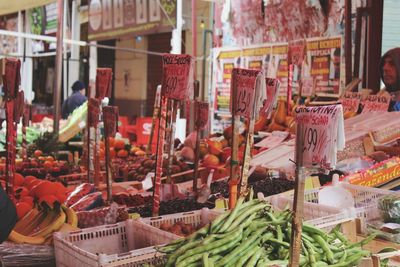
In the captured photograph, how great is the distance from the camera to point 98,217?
362 centimetres

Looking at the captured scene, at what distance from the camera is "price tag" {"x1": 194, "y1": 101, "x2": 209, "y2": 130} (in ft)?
14.9

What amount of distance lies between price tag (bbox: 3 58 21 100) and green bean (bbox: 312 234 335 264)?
260 centimetres

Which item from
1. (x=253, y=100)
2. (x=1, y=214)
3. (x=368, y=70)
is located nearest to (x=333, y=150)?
(x=253, y=100)

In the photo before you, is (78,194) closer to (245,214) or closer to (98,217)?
(98,217)

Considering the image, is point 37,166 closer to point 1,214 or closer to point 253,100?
point 253,100

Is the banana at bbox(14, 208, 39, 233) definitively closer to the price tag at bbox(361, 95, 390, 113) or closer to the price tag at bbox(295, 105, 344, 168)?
the price tag at bbox(295, 105, 344, 168)

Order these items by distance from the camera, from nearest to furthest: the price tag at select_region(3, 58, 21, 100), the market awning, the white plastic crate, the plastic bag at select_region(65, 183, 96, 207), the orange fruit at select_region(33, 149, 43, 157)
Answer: the white plastic crate
the plastic bag at select_region(65, 183, 96, 207)
the price tag at select_region(3, 58, 21, 100)
the orange fruit at select_region(33, 149, 43, 157)
the market awning

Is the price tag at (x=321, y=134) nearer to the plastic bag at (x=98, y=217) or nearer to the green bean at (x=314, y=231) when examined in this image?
the green bean at (x=314, y=231)

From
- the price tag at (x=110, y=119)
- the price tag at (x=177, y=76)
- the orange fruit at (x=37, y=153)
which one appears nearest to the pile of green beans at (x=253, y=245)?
the price tag at (x=177, y=76)

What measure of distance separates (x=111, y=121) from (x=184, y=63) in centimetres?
91

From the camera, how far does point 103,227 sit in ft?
11.1

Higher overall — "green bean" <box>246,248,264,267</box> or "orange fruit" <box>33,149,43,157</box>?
"green bean" <box>246,248,264,267</box>

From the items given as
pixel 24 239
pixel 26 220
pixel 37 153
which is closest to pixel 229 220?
pixel 24 239

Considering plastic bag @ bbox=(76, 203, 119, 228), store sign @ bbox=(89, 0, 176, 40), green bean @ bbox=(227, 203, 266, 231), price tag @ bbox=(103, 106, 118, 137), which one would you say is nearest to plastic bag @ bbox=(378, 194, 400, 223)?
green bean @ bbox=(227, 203, 266, 231)
